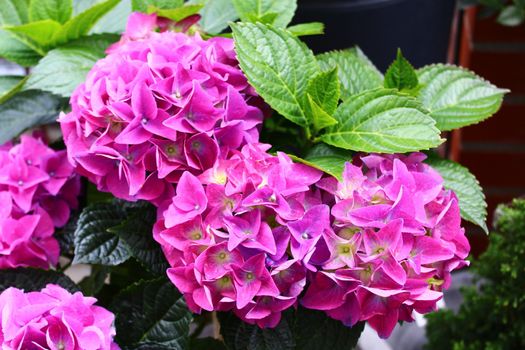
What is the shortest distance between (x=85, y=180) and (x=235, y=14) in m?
0.24

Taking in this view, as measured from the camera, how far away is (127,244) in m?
0.66

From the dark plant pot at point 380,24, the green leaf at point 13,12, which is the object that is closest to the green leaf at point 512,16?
the dark plant pot at point 380,24

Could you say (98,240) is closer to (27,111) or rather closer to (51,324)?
(51,324)

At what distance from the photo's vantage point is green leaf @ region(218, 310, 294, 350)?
638 mm

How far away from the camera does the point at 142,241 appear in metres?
0.67

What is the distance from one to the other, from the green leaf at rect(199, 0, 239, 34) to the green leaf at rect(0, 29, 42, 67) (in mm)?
193

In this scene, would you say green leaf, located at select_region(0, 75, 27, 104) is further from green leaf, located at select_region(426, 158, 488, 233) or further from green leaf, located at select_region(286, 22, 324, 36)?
green leaf, located at select_region(426, 158, 488, 233)

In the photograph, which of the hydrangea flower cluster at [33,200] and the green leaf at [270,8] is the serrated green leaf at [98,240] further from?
the green leaf at [270,8]

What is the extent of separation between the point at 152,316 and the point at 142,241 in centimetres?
7

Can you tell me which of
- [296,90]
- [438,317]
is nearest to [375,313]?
[296,90]

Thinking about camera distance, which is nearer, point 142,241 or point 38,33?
point 142,241

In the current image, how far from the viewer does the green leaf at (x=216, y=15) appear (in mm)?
801

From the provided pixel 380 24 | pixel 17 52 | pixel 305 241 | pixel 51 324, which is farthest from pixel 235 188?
pixel 380 24

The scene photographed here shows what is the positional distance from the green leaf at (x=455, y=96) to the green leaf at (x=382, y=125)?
0.31ft
